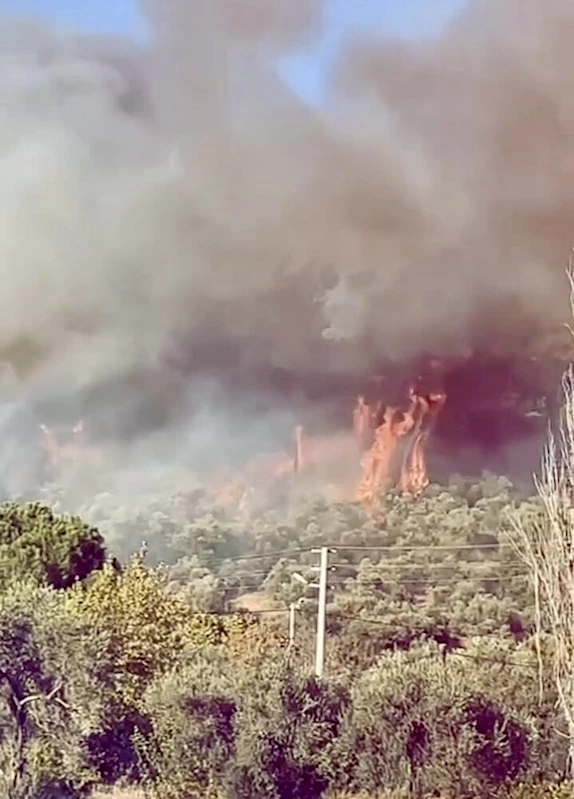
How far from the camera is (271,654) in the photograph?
22.4 ft

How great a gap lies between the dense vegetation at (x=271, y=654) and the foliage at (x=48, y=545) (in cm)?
1

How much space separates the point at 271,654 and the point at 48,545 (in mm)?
1547

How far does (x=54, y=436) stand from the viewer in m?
7.28

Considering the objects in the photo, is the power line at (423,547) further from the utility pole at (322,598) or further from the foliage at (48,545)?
the foliage at (48,545)

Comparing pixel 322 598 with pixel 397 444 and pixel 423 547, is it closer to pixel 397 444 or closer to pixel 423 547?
pixel 423 547

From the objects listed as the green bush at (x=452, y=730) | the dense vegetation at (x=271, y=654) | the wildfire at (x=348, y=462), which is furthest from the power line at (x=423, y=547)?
the green bush at (x=452, y=730)

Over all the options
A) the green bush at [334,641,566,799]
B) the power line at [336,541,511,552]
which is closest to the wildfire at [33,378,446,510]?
the power line at [336,541,511,552]

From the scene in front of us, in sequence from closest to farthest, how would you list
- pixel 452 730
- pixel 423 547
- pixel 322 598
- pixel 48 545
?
1. pixel 452 730
2. pixel 423 547
3. pixel 322 598
4. pixel 48 545

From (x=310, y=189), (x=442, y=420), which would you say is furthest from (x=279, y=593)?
(x=310, y=189)

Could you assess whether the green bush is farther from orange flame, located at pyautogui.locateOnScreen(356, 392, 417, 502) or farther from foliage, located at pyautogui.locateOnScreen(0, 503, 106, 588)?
foliage, located at pyautogui.locateOnScreen(0, 503, 106, 588)

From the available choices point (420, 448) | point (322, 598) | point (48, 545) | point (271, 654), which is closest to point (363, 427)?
point (420, 448)

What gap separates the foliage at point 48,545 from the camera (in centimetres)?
701

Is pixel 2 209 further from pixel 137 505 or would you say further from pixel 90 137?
pixel 137 505


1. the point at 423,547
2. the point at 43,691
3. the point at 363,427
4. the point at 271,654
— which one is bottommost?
the point at 43,691
